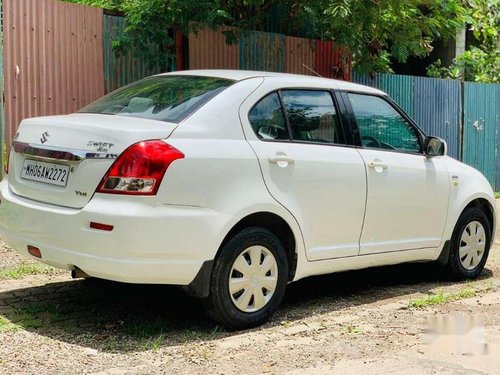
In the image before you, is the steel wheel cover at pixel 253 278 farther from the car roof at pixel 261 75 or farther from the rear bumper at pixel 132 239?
the car roof at pixel 261 75

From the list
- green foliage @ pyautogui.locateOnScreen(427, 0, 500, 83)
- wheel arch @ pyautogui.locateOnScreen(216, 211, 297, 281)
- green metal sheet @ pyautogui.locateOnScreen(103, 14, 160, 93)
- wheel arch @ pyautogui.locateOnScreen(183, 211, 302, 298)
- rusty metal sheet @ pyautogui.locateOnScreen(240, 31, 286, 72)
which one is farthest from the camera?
green foliage @ pyautogui.locateOnScreen(427, 0, 500, 83)

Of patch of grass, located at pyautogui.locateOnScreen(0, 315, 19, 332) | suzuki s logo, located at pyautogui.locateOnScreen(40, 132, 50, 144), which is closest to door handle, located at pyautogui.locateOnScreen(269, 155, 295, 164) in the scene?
suzuki s logo, located at pyautogui.locateOnScreen(40, 132, 50, 144)

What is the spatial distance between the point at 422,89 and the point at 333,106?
719 cm

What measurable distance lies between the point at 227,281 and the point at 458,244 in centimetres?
273

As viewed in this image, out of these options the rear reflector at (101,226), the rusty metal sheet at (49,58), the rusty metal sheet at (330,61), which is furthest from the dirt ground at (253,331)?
the rusty metal sheet at (330,61)

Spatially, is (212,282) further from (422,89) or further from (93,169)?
(422,89)

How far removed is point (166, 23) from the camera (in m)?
8.66

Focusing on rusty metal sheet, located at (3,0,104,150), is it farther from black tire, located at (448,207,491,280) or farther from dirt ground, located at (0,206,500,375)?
black tire, located at (448,207,491,280)

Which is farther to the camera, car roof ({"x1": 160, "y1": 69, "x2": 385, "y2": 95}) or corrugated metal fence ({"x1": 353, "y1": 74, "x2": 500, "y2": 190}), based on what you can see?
corrugated metal fence ({"x1": 353, "y1": 74, "x2": 500, "y2": 190})

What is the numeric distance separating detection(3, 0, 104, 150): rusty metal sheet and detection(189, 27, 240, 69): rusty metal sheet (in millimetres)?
1203

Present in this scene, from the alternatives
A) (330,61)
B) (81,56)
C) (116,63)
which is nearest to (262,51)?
(330,61)

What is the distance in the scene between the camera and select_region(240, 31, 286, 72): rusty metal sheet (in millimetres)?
9766

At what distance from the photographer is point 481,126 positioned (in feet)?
44.8

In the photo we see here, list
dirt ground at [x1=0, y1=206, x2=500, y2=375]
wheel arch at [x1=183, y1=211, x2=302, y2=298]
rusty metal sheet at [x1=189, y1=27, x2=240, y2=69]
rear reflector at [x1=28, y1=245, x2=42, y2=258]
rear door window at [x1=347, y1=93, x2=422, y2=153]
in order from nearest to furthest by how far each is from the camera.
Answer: dirt ground at [x1=0, y1=206, x2=500, y2=375] → wheel arch at [x1=183, y1=211, x2=302, y2=298] → rear reflector at [x1=28, y1=245, x2=42, y2=258] → rear door window at [x1=347, y1=93, x2=422, y2=153] → rusty metal sheet at [x1=189, y1=27, x2=240, y2=69]
